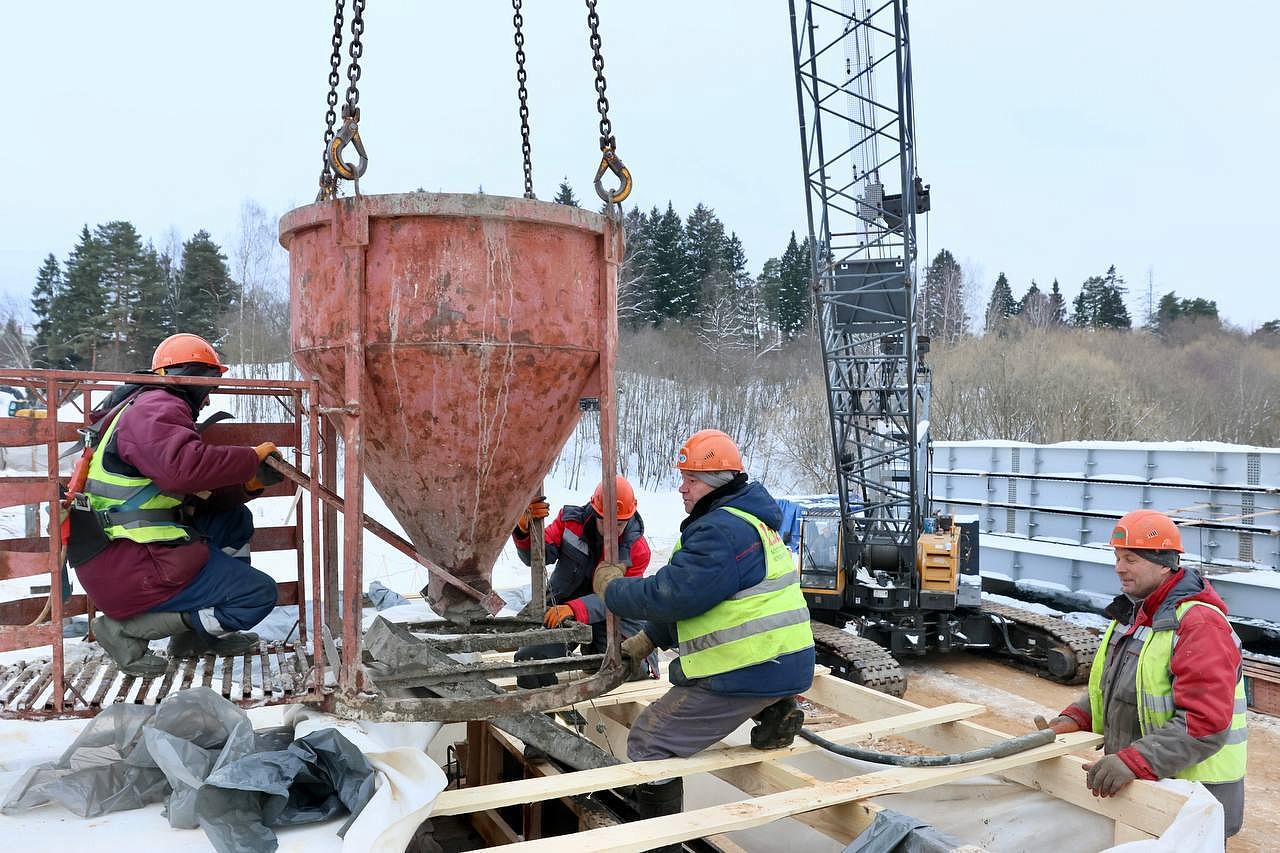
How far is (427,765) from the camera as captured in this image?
3.09 m

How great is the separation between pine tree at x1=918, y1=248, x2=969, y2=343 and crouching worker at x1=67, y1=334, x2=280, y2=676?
36.0 m

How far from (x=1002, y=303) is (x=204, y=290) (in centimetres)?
3963

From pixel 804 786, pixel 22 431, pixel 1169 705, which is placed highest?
pixel 22 431

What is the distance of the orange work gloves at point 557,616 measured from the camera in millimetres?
4516

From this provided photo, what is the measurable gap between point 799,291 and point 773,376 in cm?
1032

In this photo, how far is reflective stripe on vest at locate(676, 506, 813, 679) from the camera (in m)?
3.56

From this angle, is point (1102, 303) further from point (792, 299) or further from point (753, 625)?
point (753, 625)

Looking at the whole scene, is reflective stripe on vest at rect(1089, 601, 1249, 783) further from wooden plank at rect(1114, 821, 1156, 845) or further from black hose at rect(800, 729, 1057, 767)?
black hose at rect(800, 729, 1057, 767)

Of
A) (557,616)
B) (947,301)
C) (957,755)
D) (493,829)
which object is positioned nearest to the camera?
(957,755)

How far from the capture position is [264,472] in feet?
12.6

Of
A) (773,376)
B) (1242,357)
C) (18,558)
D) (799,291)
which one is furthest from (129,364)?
(1242,357)

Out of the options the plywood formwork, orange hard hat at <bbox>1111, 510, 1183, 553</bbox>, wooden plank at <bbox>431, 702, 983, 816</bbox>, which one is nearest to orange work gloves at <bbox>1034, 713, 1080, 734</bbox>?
the plywood formwork

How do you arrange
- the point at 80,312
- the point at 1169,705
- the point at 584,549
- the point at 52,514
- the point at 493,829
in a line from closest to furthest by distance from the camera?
the point at 52,514
the point at 1169,705
the point at 493,829
the point at 584,549
the point at 80,312

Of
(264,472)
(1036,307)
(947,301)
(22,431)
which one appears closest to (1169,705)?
(264,472)
